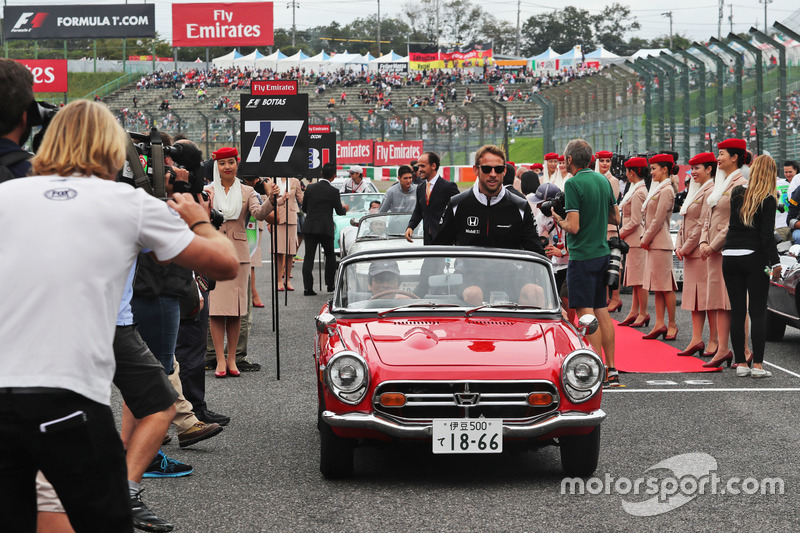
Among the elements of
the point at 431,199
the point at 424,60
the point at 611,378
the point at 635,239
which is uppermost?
the point at 424,60

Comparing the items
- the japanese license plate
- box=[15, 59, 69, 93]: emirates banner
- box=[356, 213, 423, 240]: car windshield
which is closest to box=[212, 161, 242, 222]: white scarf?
the japanese license plate

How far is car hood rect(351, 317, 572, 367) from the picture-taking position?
18.4 ft

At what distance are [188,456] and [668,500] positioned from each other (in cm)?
287

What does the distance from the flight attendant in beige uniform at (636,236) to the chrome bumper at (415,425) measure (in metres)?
6.90

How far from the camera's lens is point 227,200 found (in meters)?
9.01

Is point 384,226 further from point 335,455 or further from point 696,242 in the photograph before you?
point 335,455

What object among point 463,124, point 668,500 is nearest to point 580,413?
point 668,500

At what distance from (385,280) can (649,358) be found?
14.3 ft

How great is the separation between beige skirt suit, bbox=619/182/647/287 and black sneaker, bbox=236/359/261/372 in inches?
189

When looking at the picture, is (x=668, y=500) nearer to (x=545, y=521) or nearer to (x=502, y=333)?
(x=545, y=521)

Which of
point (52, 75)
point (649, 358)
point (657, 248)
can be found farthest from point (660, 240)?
point (52, 75)

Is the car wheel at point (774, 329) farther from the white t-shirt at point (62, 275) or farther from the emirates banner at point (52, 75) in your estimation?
the emirates banner at point (52, 75)

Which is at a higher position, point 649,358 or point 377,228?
point 377,228

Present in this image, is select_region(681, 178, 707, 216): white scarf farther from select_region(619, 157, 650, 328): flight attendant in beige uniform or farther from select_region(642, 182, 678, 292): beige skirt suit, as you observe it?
select_region(619, 157, 650, 328): flight attendant in beige uniform
